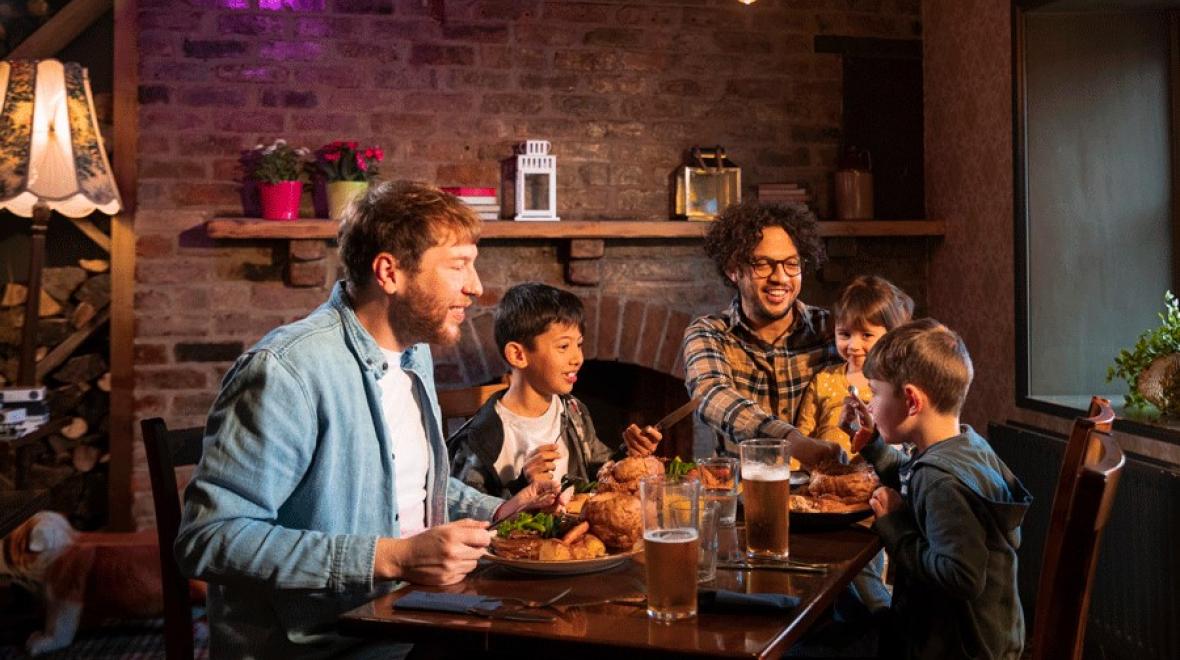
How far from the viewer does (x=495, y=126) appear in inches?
162

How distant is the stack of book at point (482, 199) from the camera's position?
13.1 feet

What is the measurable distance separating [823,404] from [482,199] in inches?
66.1

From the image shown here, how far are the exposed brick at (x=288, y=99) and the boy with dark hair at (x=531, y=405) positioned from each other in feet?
5.50

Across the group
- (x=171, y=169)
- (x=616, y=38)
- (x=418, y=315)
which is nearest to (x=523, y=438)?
(x=418, y=315)

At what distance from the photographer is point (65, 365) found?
400 cm

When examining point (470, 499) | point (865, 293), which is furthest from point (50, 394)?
point (865, 293)

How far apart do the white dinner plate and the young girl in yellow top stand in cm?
116

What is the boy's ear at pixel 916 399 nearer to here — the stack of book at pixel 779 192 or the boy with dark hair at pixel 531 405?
the boy with dark hair at pixel 531 405

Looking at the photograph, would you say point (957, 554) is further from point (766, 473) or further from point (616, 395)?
point (616, 395)

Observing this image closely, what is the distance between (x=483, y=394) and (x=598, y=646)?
1529 mm

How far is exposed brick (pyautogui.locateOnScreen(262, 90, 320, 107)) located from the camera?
3.96 m

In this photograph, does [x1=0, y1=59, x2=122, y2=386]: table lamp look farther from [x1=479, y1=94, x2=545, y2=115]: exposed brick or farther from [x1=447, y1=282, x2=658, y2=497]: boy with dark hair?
[x1=447, y1=282, x2=658, y2=497]: boy with dark hair

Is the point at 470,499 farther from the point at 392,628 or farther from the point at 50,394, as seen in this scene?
the point at 50,394

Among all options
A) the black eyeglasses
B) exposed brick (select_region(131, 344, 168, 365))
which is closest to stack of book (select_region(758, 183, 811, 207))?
the black eyeglasses
